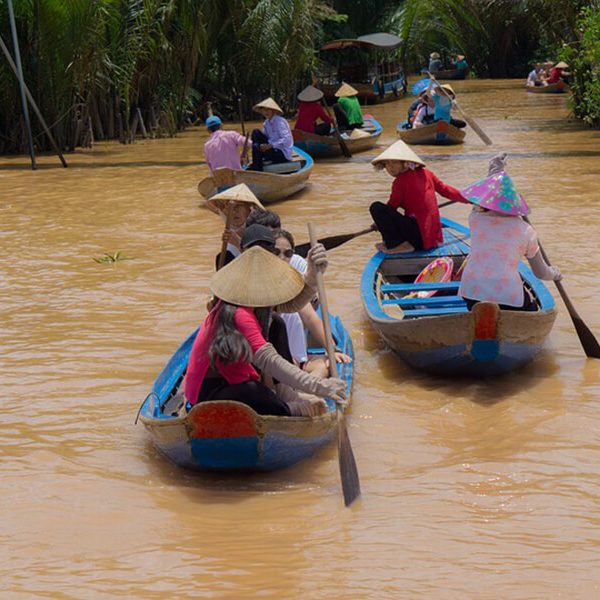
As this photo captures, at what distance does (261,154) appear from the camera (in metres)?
12.7

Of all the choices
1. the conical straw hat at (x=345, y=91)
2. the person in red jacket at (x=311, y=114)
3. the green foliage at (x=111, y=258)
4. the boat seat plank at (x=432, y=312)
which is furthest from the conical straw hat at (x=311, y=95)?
the boat seat plank at (x=432, y=312)

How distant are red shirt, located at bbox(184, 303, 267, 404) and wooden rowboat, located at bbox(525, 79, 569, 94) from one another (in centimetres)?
2667

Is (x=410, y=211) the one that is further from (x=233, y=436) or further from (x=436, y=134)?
(x=436, y=134)

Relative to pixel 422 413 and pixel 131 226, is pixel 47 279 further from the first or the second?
pixel 422 413

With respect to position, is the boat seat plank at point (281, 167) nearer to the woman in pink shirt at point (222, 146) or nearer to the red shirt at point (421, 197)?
the woman in pink shirt at point (222, 146)

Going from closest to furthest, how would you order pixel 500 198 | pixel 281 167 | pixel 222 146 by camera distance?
pixel 500 198
pixel 222 146
pixel 281 167

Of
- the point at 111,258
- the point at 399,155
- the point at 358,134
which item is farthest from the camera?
the point at 358,134

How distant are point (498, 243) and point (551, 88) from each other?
25.2 m

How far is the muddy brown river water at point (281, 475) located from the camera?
4.12 meters

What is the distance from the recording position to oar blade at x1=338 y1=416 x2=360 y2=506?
4727 mm

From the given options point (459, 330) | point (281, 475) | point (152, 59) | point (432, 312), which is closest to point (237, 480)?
point (281, 475)

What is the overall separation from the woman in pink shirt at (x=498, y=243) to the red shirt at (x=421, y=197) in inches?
60.1

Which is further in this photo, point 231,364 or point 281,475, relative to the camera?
point 281,475

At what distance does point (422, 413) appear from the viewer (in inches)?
231
